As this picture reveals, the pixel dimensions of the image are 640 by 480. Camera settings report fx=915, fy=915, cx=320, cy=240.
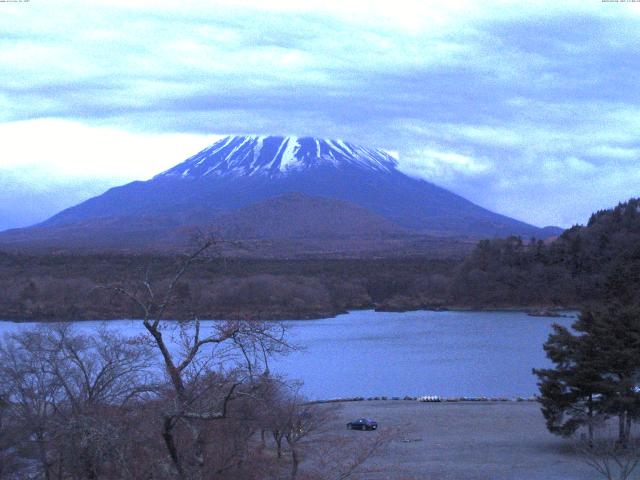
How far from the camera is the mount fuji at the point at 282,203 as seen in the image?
109312 millimetres

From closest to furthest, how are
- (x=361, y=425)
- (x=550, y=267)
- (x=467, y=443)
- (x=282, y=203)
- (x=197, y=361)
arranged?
Result: 1. (x=197, y=361)
2. (x=467, y=443)
3. (x=361, y=425)
4. (x=550, y=267)
5. (x=282, y=203)

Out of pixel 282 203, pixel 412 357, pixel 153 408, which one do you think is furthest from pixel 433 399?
pixel 282 203

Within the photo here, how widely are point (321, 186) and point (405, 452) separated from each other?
144019mm

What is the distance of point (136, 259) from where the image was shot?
58281mm

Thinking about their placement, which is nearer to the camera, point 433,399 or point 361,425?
point 361,425

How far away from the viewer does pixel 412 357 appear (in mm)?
35781

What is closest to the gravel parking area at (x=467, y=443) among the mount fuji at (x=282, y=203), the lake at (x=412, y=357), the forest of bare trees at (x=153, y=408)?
the forest of bare trees at (x=153, y=408)

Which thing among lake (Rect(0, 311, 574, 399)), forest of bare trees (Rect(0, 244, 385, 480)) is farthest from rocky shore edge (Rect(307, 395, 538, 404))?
forest of bare trees (Rect(0, 244, 385, 480))

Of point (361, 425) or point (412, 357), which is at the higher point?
point (412, 357)

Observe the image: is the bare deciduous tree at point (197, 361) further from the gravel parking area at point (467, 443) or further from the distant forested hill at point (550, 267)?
the distant forested hill at point (550, 267)

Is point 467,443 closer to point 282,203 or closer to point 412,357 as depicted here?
point 412,357

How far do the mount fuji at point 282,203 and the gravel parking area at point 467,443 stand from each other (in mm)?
63202

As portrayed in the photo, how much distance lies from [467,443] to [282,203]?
109m

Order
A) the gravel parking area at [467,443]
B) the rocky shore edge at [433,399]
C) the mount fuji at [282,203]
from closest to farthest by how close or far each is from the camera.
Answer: the gravel parking area at [467,443] < the rocky shore edge at [433,399] < the mount fuji at [282,203]
